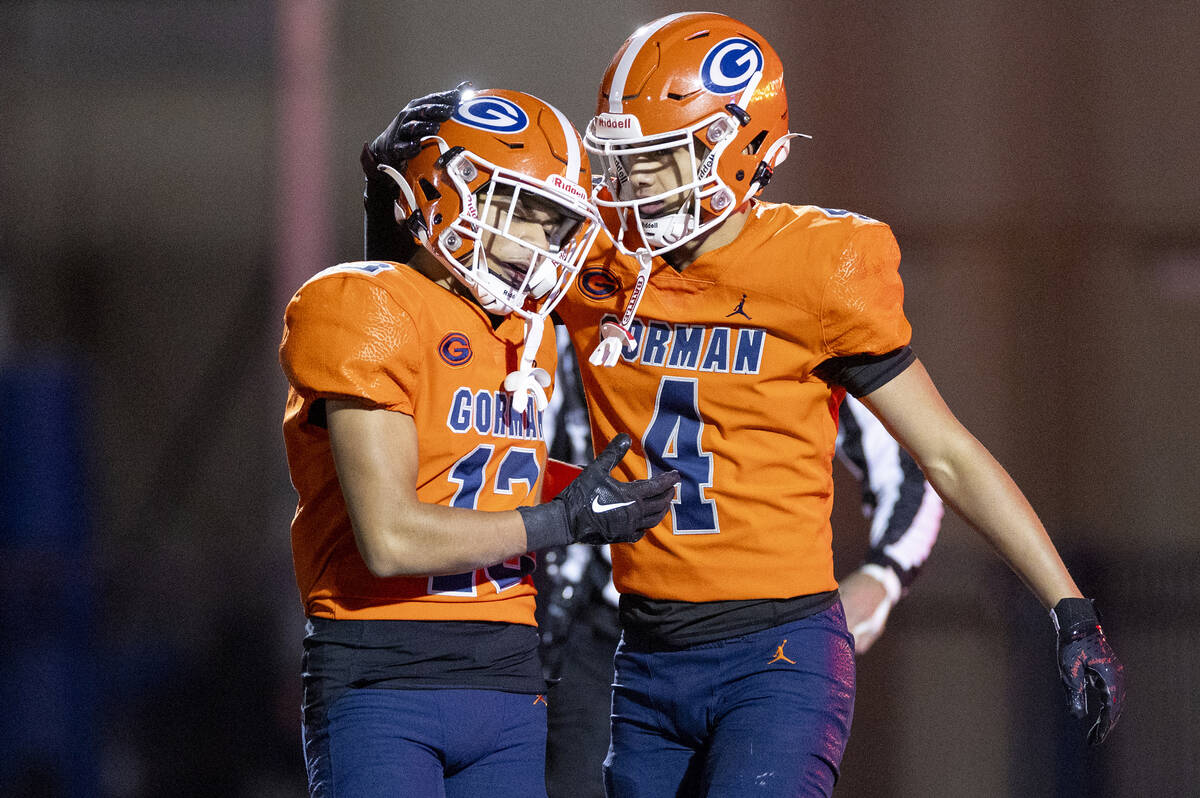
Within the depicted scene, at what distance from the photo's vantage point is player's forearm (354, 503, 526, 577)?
132 centimetres

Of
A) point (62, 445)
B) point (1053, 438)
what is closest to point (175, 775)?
point (62, 445)

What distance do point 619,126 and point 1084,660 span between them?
95 centimetres

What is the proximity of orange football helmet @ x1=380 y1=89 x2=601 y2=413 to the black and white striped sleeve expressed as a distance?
810 millimetres

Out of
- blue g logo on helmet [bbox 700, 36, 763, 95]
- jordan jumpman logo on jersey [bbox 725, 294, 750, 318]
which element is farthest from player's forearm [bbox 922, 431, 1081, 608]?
blue g logo on helmet [bbox 700, 36, 763, 95]

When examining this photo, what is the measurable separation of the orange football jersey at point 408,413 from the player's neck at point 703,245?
29 cm

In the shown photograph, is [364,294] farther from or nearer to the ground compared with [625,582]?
farther from the ground

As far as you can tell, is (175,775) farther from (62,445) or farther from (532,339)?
(532,339)

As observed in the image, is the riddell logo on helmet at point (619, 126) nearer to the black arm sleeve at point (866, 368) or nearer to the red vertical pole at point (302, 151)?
the black arm sleeve at point (866, 368)

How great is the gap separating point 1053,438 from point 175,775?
7.86 ft

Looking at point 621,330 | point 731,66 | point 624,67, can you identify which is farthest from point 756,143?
point 621,330

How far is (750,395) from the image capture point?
1.54 m

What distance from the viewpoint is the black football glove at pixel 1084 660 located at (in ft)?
5.02

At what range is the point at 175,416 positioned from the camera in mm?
3070

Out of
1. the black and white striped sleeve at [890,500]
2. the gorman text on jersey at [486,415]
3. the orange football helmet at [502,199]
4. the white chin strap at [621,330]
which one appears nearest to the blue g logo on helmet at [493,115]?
the orange football helmet at [502,199]
